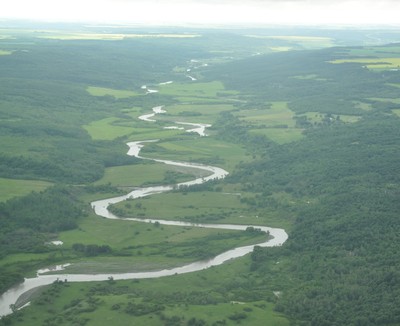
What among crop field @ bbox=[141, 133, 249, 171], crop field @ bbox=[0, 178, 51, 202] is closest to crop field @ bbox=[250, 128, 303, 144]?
crop field @ bbox=[141, 133, 249, 171]

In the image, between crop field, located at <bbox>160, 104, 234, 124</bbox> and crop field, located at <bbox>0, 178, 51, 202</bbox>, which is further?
crop field, located at <bbox>160, 104, 234, 124</bbox>

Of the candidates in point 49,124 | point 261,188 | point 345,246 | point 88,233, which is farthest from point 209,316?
point 49,124

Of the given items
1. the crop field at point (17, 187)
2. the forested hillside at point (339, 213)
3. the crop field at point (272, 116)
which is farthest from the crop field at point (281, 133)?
the crop field at point (17, 187)

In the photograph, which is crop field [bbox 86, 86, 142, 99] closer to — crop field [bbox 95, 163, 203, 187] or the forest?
the forest

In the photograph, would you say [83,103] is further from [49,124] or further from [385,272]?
[385,272]

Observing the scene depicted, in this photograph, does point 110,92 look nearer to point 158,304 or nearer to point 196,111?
point 196,111

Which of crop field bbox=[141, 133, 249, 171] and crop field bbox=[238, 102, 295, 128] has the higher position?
crop field bbox=[238, 102, 295, 128]
